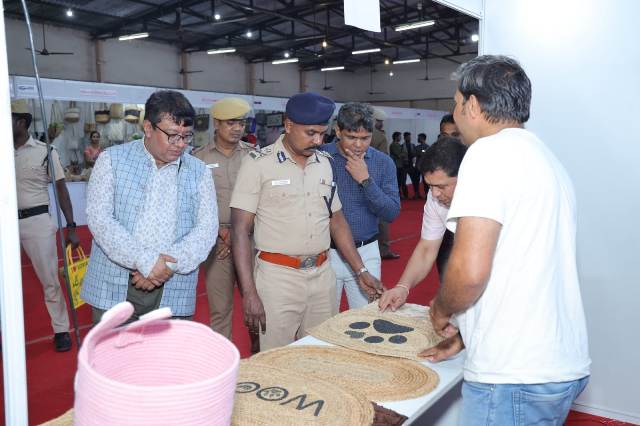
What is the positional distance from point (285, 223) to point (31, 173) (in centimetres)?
207

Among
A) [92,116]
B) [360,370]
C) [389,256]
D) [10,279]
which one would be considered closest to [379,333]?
[360,370]

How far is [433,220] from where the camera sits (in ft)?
7.52

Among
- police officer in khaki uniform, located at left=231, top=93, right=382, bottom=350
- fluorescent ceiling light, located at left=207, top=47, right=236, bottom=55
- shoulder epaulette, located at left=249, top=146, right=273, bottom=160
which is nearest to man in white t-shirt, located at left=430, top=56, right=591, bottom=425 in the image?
police officer in khaki uniform, located at left=231, top=93, right=382, bottom=350

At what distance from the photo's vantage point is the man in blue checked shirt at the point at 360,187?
2770mm

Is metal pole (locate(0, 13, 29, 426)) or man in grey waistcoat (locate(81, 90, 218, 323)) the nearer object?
metal pole (locate(0, 13, 29, 426))

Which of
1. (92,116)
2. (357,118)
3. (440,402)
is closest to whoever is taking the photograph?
(440,402)

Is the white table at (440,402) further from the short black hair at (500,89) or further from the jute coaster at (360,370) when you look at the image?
the short black hair at (500,89)

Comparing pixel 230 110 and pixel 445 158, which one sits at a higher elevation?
pixel 230 110

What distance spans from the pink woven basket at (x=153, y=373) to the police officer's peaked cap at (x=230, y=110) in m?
2.47

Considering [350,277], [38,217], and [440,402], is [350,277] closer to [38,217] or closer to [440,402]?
[440,402]

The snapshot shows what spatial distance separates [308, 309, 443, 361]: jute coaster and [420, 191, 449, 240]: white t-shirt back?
1.16 feet

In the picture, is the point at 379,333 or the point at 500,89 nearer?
the point at 500,89

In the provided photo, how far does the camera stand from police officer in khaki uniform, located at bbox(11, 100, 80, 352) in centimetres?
A: 357

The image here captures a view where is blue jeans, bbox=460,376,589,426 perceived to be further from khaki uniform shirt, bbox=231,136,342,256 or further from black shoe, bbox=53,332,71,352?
black shoe, bbox=53,332,71,352
